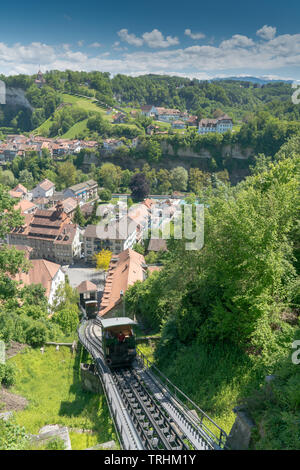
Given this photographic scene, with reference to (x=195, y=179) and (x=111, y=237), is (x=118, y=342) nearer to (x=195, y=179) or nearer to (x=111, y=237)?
(x=111, y=237)

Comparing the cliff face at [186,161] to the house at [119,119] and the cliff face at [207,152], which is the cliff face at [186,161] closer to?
the cliff face at [207,152]

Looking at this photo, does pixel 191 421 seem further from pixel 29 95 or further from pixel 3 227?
pixel 29 95

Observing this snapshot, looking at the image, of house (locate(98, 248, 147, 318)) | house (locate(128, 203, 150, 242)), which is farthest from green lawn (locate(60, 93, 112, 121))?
house (locate(98, 248, 147, 318))

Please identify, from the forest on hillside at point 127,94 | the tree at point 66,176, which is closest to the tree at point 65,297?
the tree at point 66,176

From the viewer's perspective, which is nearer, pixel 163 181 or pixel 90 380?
pixel 90 380

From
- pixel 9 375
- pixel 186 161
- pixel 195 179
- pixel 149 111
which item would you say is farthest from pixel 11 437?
pixel 149 111
